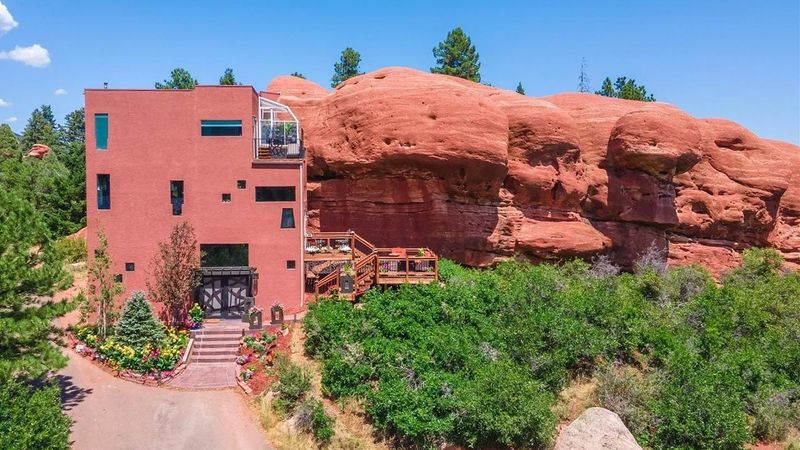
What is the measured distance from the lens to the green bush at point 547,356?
1300cm

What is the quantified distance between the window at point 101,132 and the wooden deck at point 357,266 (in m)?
8.77

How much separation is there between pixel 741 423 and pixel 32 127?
289 feet

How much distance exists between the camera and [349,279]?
1884cm

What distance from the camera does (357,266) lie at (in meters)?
19.1

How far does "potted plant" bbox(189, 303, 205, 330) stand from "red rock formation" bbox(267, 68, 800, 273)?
7.51m

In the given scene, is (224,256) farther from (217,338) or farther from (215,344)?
(215,344)

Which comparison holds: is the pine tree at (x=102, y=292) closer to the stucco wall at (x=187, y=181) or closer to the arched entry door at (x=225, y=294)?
the stucco wall at (x=187, y=181)

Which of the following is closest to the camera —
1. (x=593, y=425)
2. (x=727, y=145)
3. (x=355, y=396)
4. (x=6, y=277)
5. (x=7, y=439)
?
(x=7, y=439)

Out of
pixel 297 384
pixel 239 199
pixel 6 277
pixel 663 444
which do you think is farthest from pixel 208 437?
pixel 663 444

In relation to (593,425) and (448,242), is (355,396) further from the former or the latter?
(448,242)

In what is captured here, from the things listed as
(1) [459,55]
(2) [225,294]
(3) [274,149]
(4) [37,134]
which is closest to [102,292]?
(2) [225,294]

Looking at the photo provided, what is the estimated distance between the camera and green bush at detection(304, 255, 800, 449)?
13000mm

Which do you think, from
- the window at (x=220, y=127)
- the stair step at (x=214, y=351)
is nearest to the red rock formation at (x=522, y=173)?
the window at (x=220, y=127)

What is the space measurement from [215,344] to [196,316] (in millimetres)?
1745
